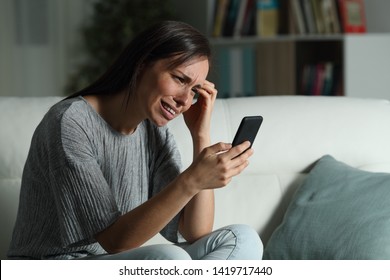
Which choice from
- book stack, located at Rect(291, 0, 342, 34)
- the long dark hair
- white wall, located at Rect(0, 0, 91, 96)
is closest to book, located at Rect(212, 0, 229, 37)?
book stack, located at Rect(291, 0, 342, 34)

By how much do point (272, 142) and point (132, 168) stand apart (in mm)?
607

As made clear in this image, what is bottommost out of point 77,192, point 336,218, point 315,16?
point 336,218

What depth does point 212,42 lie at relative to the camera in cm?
446

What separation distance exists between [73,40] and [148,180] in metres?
3.05

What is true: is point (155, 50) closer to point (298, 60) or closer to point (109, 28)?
point (298, 60)

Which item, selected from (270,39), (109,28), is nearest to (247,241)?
(270,39)

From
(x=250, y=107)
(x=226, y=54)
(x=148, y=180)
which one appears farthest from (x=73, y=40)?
(x=148, y=180)

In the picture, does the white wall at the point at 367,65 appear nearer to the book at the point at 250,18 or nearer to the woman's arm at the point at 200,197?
the book at the point at 250,18

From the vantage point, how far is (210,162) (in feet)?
5.66

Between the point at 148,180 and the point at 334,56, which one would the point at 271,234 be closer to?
the point at 148,180

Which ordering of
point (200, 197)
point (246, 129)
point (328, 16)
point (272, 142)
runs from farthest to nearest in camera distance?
point (328, 16) < point (272, 142) < point (200, 197) < point (246, 129)

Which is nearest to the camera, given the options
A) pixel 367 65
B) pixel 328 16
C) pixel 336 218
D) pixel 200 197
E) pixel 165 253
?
pixel 165 253

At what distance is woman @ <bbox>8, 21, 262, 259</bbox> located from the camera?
1742 mm

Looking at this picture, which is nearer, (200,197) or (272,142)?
(200,197)
